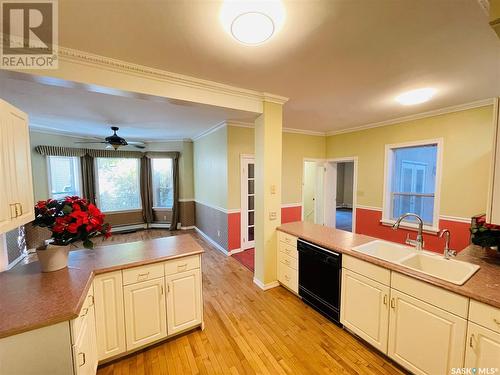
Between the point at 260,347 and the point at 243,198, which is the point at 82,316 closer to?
the point at 260,347

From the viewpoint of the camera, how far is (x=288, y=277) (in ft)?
9.52

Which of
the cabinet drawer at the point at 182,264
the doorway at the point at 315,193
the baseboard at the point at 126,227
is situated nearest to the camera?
the cabinet drawer at the point at 182,264

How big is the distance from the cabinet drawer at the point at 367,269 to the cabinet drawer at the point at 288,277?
836mm

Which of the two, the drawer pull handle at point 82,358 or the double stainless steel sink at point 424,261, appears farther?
the double stainless steel sink at point 424,261

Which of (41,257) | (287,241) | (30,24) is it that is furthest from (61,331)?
(287,241)

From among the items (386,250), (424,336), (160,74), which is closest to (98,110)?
(160,74)

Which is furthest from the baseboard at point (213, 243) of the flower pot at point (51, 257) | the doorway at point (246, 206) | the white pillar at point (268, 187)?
the flower pot at point (51, 257)

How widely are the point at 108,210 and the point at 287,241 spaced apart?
5.54 metres

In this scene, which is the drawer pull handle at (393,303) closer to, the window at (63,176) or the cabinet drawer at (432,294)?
the cabinet drawer at (432,294)

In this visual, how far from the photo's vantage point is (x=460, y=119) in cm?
333

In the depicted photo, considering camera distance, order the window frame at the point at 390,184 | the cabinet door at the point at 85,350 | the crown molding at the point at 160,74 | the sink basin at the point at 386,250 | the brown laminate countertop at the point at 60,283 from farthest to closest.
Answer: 1. the window frame at the point at 390,184
2. the sink basin at the point at 386,250
3. the crown molding at the point at 160,74
4. the cabinet door at the point at 85,350
5. the brown laminate countertop at the point at 60,283

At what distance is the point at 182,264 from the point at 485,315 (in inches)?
86.9

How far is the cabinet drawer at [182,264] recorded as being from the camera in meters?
1.96

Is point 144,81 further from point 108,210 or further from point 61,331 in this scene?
point 108,210
